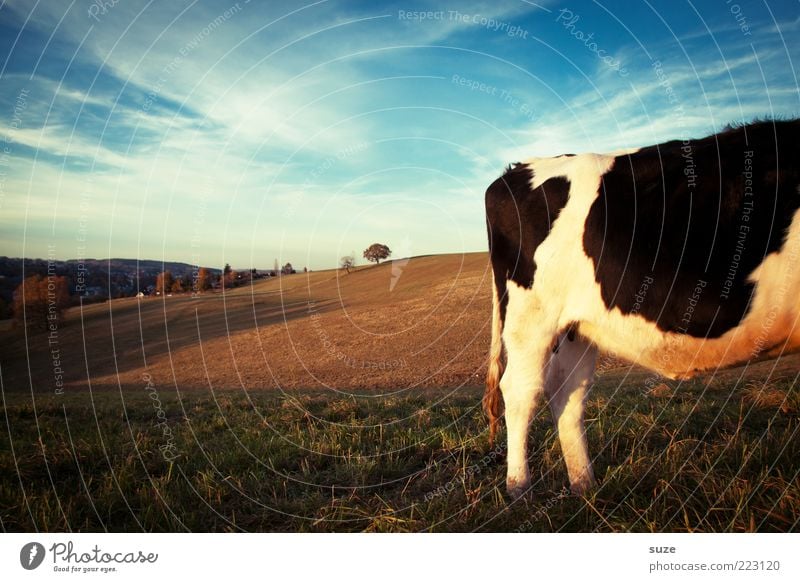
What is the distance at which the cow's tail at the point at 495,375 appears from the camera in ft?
14.9

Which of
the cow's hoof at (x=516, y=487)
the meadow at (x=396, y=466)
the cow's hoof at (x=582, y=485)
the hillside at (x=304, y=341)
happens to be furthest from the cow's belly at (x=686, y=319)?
the hillside at (x=304, y=341)

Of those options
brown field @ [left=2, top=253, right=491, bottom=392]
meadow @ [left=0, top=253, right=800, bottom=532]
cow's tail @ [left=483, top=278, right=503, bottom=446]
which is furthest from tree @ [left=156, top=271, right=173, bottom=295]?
cow's tail @ [left=483, top=278, right=503, bottom=446]

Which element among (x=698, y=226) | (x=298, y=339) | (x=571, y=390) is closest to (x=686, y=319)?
(x=698, y=226)

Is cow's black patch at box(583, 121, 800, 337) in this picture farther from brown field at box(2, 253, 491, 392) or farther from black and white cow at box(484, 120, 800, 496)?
brown field at box(2, 253, 491, 392)

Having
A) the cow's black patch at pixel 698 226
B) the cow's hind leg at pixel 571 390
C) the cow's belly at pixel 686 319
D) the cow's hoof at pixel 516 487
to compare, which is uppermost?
the cow's black patch at pixel 698 226

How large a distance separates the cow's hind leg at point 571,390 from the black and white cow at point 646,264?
0.01 meters

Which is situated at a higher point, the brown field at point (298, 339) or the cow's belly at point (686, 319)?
the cow's belly at point (686, 319)

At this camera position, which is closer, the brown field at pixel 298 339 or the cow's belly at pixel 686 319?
the cow's belly at pixel 686 319

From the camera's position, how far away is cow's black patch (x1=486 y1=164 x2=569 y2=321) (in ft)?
13.1

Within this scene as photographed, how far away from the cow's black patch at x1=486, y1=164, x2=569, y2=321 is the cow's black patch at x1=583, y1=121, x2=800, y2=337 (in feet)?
1.37

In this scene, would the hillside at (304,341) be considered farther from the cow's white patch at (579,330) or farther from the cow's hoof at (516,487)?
the cow's hoof at (516,487)

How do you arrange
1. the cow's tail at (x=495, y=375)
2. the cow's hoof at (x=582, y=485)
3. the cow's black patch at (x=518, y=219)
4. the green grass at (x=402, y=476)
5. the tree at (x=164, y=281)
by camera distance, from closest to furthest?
the green grass at (x=402, y=476) → the cow's hoof at (x=582, y=485) → the cow's black patch at (x=518, y=219) → the cow's tail at (x=495, y=375) → the tree at (x=164, y=281)

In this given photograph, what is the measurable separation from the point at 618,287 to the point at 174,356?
36.1 m

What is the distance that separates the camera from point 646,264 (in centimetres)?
344
